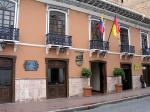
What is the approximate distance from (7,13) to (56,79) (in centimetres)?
566

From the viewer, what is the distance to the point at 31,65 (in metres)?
17.0

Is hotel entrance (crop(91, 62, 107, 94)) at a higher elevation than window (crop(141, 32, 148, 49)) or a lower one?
lower

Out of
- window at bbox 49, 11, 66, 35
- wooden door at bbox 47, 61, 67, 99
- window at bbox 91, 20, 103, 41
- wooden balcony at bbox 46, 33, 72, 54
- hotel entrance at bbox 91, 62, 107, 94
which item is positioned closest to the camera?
wooden balcony at bbox 46, 33, 72, 54

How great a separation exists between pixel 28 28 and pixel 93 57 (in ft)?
20.7

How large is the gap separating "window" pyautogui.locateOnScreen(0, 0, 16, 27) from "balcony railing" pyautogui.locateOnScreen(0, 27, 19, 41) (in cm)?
56

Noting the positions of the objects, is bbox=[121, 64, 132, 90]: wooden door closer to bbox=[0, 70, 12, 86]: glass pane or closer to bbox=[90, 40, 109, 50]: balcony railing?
bbox=[90, 40, 109, 50]: balcony railing

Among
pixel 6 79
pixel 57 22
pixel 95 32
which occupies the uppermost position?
pixel 57 22

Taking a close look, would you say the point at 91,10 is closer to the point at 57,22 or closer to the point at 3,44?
the point at 57,22

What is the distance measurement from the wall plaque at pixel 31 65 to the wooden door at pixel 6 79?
965 mm

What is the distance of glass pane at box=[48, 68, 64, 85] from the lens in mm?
18272

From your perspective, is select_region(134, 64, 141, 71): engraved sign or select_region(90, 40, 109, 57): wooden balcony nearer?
select_region(90, 40, 109, 57): wooden balcony

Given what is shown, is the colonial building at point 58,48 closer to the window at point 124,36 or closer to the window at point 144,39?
the window at point 124,36

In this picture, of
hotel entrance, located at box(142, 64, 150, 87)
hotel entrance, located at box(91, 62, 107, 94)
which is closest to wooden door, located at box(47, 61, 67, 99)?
hotel entrance, located at box(91, 62, 107, 94)

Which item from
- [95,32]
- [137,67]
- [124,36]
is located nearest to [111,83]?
[95,32]
